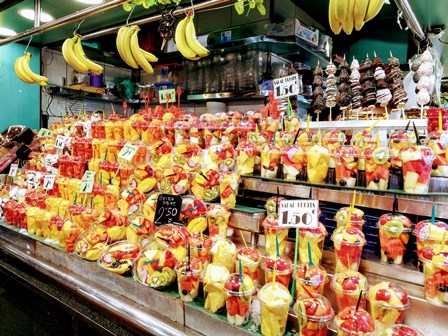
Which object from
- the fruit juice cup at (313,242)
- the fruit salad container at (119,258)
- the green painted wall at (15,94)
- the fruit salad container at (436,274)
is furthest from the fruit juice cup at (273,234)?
the green painted wall at (15,94)

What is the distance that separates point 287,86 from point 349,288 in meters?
1.44

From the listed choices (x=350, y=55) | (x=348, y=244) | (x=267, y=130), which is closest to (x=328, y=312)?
(x=348, y=244)

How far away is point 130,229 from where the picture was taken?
1974mm

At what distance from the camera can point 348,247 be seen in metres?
1.39

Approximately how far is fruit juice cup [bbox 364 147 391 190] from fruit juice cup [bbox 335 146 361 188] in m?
0.05

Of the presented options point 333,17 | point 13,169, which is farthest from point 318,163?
point 13,169

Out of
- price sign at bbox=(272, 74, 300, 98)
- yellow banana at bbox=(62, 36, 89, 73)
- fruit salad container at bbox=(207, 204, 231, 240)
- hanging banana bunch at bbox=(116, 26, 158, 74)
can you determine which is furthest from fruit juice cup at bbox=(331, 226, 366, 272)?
yellow banana at bbox=(62, 36, 89, 73)

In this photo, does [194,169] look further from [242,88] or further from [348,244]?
[242,88]

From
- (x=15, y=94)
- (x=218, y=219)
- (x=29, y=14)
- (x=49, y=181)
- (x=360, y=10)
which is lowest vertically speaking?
(x=218, y=219)

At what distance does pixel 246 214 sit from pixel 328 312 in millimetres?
683

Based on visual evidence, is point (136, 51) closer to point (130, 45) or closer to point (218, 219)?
point (130, 45)

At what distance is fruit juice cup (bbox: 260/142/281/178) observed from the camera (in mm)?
1917

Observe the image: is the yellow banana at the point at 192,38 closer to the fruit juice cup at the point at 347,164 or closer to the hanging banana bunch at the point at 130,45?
the hanging banana bunch at the point at 130,45

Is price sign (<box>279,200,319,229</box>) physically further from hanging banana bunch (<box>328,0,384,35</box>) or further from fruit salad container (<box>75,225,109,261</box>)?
fruit salad container (<box>75,225,109,261</box>)
